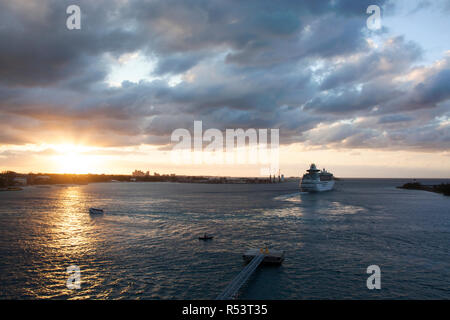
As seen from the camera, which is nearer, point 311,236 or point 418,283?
point 418,283

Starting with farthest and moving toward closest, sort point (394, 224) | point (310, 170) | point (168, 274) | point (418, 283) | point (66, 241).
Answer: point (310, 170) → point (394, 224) → point (66, 241) → point (168, 274) → point (418, 283)

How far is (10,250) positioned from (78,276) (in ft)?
59.0

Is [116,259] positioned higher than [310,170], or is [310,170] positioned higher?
[310,170]

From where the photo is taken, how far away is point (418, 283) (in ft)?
94.1

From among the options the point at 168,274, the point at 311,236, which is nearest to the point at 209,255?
the point at 168,274

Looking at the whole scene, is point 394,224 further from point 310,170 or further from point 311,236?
point 310,170

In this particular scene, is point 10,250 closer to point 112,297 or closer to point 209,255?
point 112,297

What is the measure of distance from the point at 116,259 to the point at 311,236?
1256 inches

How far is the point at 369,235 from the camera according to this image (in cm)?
5109
